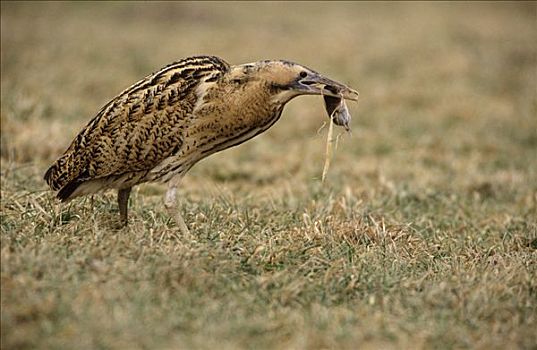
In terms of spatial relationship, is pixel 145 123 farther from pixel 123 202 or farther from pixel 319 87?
pixel 319 87

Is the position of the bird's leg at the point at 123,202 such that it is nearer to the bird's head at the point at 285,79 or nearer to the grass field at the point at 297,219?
the grass field at the point at 297,219

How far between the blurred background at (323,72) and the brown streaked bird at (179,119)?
204 cm

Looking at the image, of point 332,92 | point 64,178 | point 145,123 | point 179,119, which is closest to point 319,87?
point 332,92

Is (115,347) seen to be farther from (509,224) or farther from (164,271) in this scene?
(509,224)

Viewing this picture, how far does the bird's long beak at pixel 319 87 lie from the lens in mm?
4754

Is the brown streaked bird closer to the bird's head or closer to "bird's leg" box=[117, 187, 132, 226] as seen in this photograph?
the bird's head

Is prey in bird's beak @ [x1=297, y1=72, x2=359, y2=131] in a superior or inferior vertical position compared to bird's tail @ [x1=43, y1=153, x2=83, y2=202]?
superior

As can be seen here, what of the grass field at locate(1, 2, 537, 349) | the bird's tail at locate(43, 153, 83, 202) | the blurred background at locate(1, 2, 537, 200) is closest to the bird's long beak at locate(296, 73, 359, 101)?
the grass field at locate(1, 2, 537, 349)

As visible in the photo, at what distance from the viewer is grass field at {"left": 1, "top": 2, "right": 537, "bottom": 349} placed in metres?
3.89

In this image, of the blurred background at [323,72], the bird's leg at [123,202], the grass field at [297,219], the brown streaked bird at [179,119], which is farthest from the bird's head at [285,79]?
the blurred background at [323,72]

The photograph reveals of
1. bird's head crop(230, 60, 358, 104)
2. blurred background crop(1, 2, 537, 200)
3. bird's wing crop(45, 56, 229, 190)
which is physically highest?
bird's head crop(230, 60, 358, 104)

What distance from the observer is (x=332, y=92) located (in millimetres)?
4883

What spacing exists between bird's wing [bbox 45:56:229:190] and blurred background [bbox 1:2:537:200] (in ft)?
6.68

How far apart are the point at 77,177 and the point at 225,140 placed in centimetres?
100
